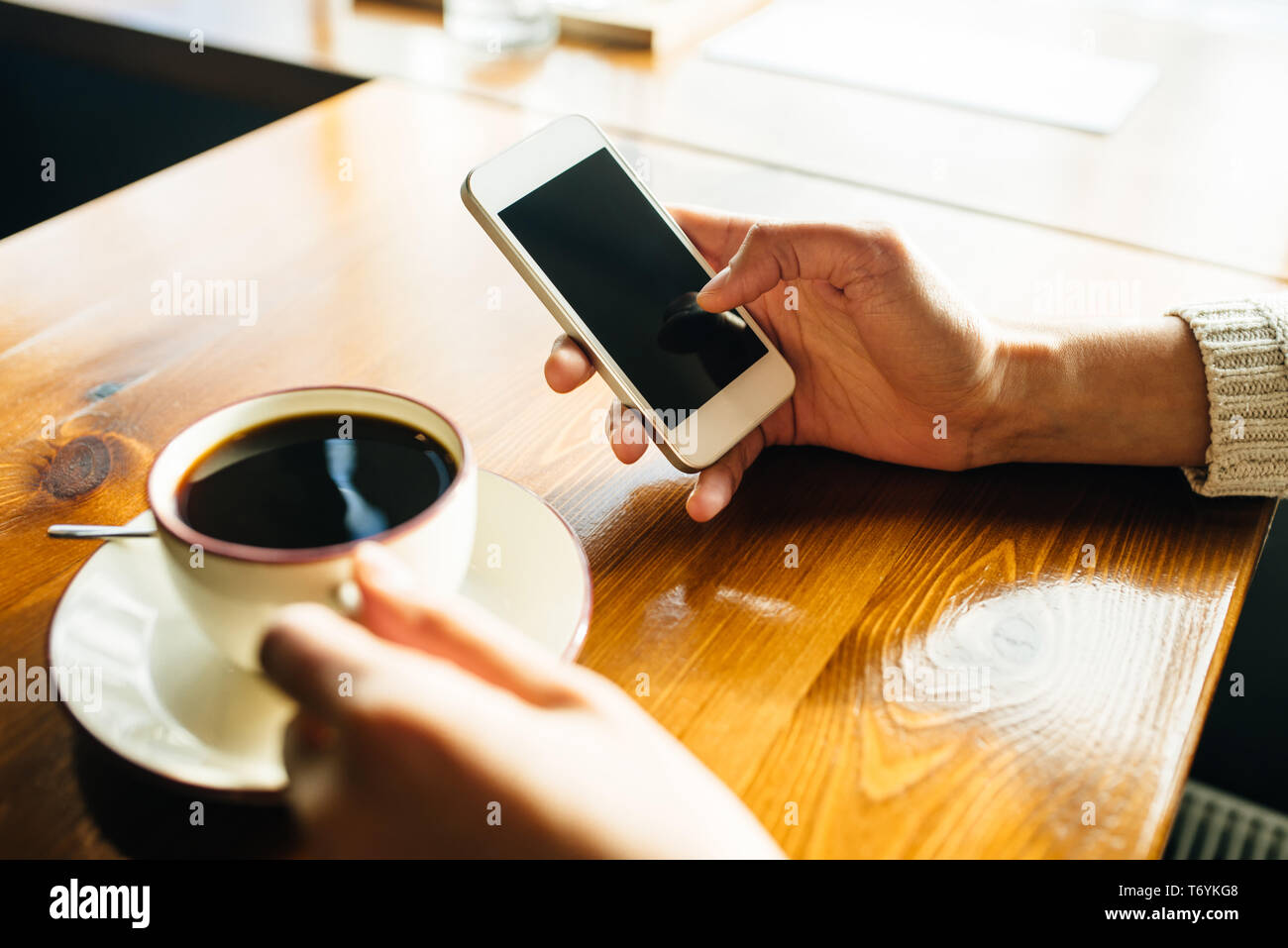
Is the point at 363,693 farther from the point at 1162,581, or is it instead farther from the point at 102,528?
the point at 1162,581

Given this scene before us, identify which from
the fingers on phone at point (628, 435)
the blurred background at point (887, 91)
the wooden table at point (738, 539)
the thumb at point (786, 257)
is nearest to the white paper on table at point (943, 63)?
the blurred background at point (887, 91)

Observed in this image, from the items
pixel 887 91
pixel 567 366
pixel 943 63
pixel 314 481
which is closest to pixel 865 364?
pixel 567 366

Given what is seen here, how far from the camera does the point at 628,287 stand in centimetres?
75

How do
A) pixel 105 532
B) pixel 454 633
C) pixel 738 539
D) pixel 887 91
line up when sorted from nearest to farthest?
pixel 454 633, pixel 105 532, pixel 738 539, pixel 887 91

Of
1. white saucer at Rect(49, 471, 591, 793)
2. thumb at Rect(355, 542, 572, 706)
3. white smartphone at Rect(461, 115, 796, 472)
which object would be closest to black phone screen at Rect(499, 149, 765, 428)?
white smartphone at Rect(461, 115, 796, 472)

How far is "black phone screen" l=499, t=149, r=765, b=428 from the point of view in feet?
2.37

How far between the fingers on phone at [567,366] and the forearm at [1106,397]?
12.1 inches

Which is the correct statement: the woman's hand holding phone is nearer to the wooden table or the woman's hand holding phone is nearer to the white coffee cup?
the wooden table

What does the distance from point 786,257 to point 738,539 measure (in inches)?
8.3

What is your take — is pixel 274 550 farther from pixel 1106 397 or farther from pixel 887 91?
pixel 887 91

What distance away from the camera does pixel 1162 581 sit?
0.65m

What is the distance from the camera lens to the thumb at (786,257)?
721 mm

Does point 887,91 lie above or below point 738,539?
above

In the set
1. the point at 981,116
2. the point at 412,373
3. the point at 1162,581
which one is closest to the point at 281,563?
the point at 412,373
